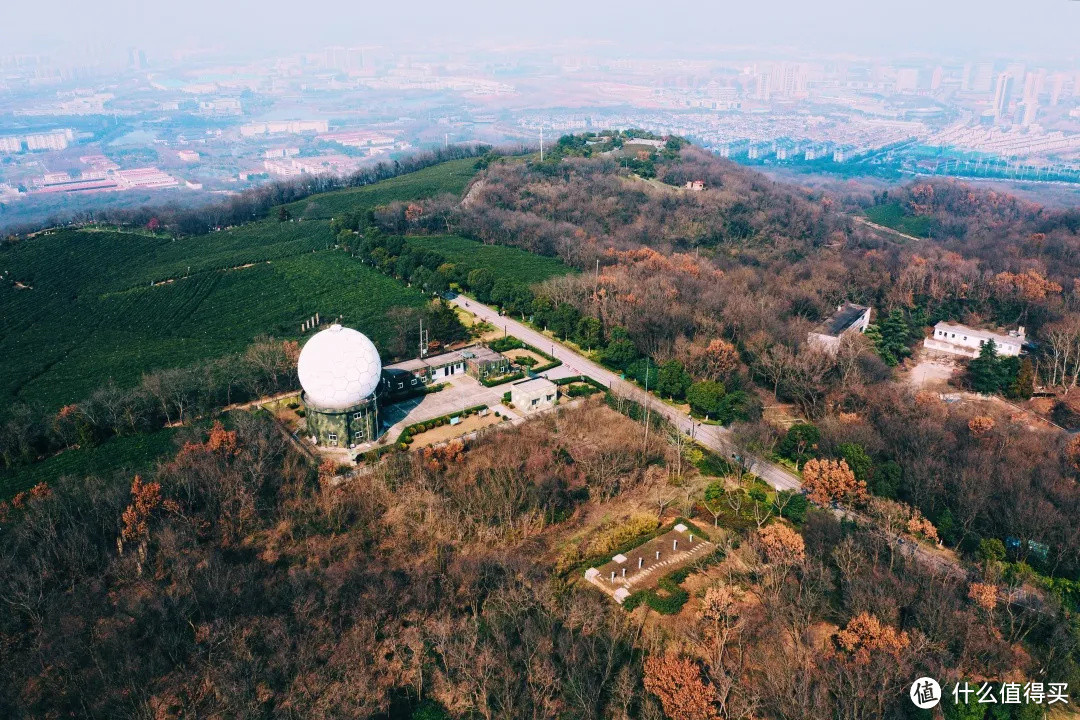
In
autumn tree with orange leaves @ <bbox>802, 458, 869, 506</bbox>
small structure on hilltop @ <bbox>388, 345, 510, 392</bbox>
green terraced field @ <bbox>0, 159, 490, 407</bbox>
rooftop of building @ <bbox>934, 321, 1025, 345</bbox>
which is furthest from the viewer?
rooftop of building @ <bbox>934, 321, 1025, 345</bbox>

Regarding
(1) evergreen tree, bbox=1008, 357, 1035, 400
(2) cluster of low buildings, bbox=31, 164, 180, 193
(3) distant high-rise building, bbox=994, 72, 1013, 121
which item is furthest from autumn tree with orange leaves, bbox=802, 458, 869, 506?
(3) distant high-rise building, bbox=994, 72, 1013, 121

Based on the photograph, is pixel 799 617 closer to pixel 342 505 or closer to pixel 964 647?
pixel 964 647

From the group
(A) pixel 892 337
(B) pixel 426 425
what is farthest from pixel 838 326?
(B) pixel 426 425

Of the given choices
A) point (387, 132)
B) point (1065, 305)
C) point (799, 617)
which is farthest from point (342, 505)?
point (387, 132)

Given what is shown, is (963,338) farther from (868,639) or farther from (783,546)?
(868,639)

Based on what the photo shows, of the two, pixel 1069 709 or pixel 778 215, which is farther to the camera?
pixel 778 215

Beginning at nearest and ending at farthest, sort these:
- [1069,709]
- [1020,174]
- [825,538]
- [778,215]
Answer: [1069,709] → [825,538] → [778,215] → [1020,174]

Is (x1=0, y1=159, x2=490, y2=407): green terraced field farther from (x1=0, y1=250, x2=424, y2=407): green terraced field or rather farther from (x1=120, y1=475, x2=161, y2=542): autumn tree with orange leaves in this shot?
(x1=120, y1=475, x2=161, y2=542): autumn tree with orange leaves
